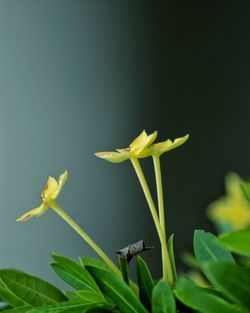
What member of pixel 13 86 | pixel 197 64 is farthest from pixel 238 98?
pixel 13 86

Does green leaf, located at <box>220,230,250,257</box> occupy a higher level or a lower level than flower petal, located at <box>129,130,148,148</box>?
lower

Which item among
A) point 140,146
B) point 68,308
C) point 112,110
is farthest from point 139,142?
point 112,110

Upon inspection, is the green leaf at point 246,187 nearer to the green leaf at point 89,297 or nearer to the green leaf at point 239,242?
the green leaf at point 239,242

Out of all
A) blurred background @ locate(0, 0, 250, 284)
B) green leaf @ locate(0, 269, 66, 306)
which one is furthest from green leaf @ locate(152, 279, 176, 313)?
blurred background @ locate(0, 0, 250, 284)

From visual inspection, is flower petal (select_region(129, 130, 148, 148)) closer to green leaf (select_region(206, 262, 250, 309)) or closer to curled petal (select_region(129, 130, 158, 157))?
curled petal (select_region(129, 130, 158, 157))

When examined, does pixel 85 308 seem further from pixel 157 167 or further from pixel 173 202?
pixel 173 202

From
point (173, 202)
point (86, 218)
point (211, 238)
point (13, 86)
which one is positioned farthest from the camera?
point (173, 202)
